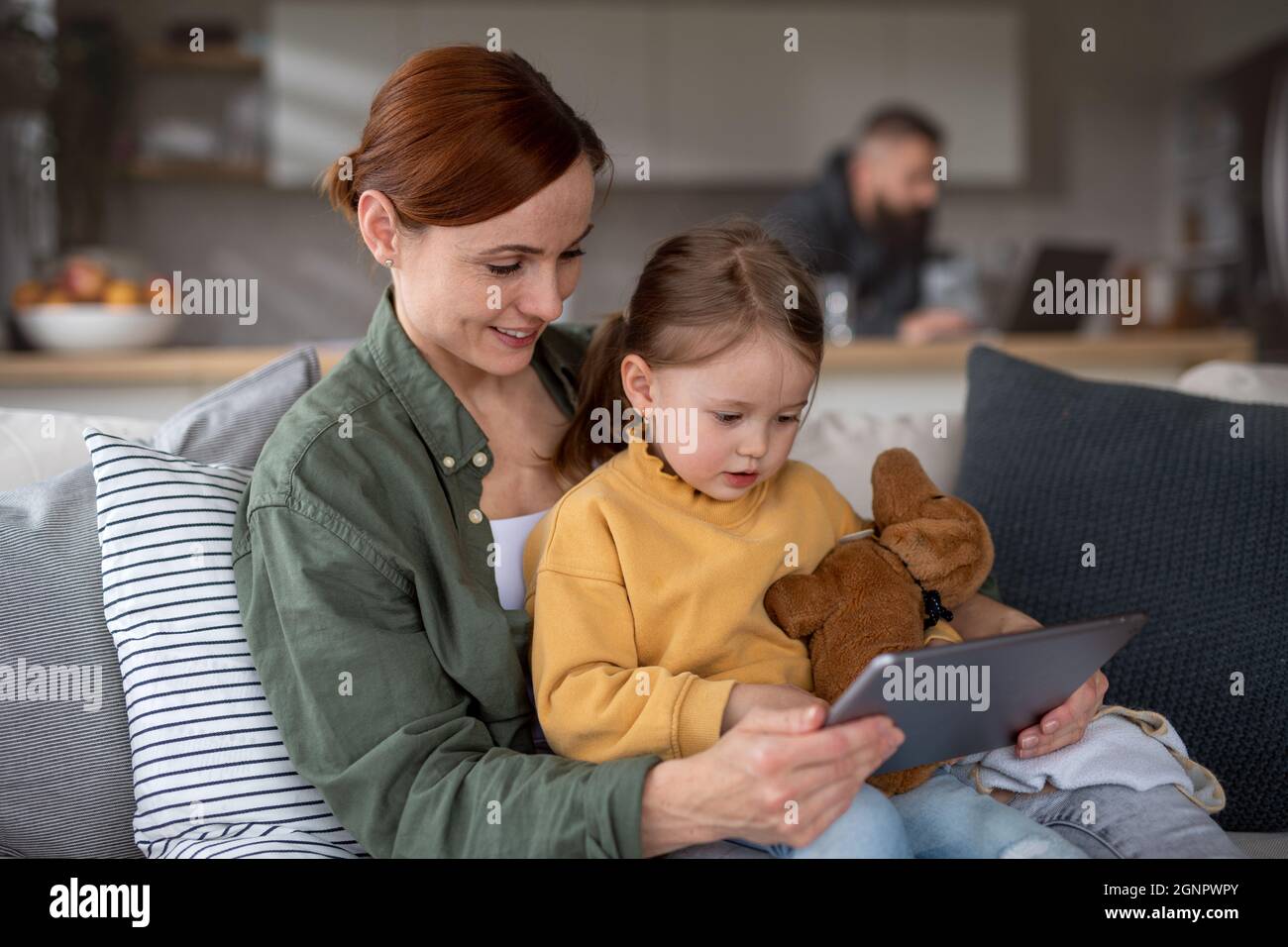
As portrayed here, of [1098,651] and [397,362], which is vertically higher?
[397,362]

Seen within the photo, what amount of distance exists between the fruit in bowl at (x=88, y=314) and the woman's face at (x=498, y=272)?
67.1 inches

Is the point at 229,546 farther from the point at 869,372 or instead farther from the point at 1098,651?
the point at 869,372

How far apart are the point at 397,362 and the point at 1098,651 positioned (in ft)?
2.57

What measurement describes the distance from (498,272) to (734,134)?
419cm

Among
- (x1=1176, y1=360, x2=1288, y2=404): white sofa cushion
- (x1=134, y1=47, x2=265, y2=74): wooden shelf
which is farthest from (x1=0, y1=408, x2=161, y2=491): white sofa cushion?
(x1=134, y1=47, x2=265, y2=74): wooden shelf

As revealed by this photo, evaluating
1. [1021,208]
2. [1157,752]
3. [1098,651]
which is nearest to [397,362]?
[1098,651]

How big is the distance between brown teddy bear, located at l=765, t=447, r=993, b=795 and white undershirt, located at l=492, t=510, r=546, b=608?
0.95ft

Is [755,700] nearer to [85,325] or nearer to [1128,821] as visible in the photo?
[1128,821]

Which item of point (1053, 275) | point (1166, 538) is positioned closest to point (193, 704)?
point (1166, 538)

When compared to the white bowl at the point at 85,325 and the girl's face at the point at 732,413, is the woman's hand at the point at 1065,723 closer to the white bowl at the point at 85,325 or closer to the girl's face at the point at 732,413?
the girl's face at the point at 732,413

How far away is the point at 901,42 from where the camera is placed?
5324mm

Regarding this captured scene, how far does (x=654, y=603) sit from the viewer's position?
1240mm

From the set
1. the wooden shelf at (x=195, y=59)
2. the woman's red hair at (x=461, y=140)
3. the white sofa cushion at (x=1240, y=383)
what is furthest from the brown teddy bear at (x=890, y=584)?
the wooden shelf at (x=195, y=59)

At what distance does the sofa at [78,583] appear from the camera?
125cm
